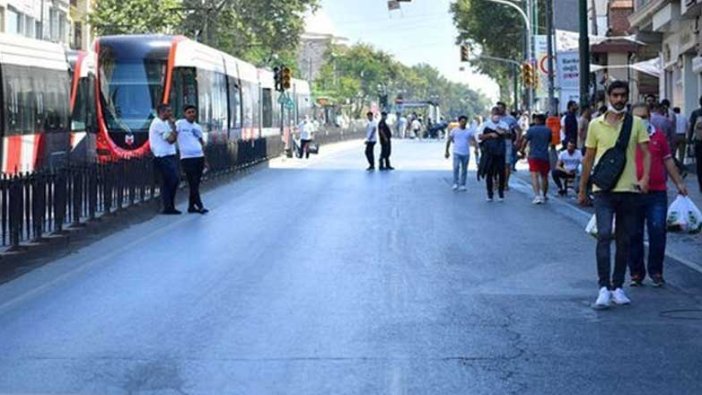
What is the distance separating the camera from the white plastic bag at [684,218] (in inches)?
530

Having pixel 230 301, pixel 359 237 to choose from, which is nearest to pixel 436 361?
pixel 230 301

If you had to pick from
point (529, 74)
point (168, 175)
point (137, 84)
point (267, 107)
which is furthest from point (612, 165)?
point (529, 74)

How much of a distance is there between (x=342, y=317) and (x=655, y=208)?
359cm

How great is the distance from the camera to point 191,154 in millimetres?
23469

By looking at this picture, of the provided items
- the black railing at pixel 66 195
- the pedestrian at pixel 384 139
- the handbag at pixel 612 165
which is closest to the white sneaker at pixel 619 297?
the handbag at pixel 612 165

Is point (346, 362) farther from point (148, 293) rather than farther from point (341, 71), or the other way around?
point (341, 71)

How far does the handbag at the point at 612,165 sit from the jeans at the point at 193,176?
12.4 meters

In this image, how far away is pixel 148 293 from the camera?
13.0m

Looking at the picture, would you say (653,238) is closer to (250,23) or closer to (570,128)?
(570,128)

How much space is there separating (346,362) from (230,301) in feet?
10.6

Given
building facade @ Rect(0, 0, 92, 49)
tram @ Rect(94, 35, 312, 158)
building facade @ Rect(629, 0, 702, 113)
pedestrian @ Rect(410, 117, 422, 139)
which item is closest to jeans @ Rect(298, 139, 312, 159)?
building facade @ Rect(629, 0, 702, 113)

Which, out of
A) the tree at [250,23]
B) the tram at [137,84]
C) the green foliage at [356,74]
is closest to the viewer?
the tram at [137,84]

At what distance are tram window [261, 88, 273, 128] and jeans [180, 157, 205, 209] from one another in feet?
93.0

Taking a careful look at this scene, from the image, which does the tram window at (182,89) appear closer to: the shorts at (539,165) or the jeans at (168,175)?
the jeans at (168,175)
